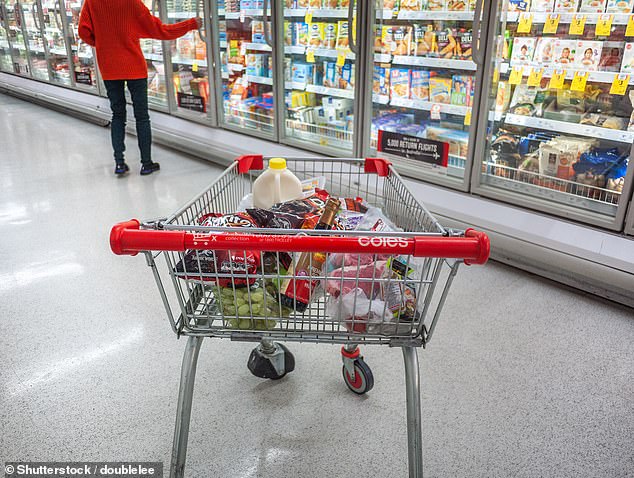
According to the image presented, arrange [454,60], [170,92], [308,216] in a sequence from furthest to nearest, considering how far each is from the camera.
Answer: [170,92] → [454,60] → [308,216]

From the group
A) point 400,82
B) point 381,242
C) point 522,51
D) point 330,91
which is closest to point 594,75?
point 522,51

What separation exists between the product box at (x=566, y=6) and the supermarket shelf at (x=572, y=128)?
534mm

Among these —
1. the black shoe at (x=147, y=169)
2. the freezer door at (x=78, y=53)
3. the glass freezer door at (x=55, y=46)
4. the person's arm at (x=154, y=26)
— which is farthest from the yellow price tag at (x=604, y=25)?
the glass freezer door at (x=55, y=46)

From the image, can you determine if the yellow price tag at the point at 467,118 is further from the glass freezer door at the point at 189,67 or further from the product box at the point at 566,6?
the glass freezer door at the point at 189,67

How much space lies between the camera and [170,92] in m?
5.20

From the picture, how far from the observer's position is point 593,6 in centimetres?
252

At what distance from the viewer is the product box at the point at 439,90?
3.27 metres

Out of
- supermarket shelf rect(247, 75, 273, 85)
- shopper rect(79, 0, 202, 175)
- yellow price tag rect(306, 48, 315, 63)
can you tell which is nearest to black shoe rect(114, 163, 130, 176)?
shopper rect(79, 0, 202, 175)

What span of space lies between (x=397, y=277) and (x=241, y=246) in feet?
1.28

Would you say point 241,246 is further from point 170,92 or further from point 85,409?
point 170,92

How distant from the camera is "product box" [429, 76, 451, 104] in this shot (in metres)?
3.27

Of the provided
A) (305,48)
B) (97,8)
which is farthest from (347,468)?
(97,8)

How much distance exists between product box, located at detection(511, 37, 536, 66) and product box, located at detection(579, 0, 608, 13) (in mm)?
268

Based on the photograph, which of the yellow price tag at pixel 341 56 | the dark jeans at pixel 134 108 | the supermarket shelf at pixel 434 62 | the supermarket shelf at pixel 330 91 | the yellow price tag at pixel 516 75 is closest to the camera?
the yellow price tag at pixel 516 75
